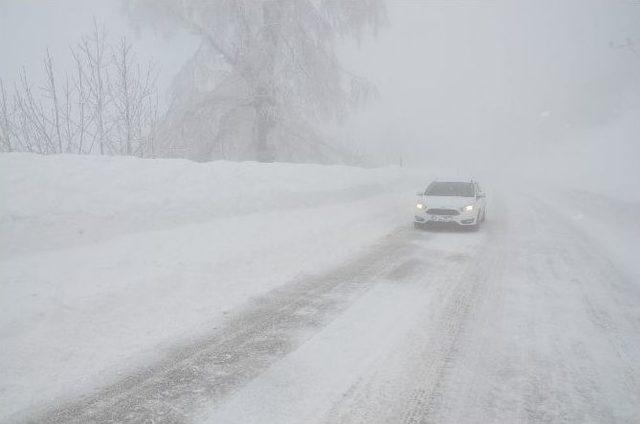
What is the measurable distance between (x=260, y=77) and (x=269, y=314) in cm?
1098

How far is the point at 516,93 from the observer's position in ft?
537

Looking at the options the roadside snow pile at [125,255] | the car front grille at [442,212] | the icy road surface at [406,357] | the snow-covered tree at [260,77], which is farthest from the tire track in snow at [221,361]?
the snow-covered tree at [260,77]

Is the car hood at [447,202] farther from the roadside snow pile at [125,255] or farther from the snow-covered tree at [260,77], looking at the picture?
the snow-covered tree at [260,77]

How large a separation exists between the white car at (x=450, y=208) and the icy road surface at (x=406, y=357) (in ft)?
14.9

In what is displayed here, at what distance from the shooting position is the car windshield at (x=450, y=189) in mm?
13383

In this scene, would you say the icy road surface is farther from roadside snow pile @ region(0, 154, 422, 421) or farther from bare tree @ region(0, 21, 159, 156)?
bare tree @ region(0, 21, 159, 156)

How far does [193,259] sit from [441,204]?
24.1 feet

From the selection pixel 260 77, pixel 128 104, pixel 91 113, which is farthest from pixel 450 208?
pixel 91 113

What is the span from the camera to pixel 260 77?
14.9m

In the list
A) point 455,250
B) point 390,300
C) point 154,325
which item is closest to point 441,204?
point 455,250

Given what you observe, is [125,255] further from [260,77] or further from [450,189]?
[450,189]

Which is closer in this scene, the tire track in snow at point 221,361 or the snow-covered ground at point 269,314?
the tire track in snow at point 221,361

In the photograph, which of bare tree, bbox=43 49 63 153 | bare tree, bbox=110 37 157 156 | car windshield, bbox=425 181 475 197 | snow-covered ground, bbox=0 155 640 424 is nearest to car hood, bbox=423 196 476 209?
car windshield, bbox=425 181 475 197

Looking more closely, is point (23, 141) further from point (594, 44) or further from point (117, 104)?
point (594, 44)
